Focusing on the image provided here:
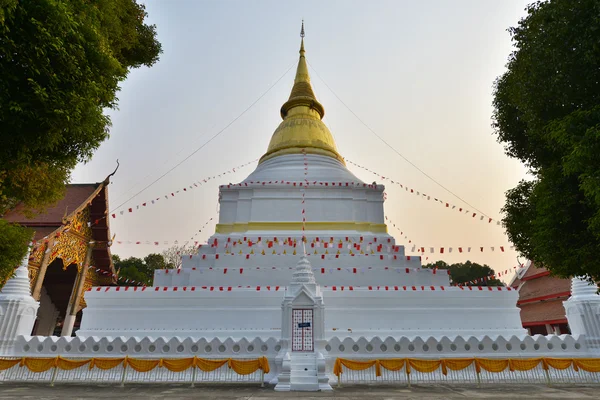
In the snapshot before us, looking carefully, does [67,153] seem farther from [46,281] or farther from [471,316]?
[46,281]

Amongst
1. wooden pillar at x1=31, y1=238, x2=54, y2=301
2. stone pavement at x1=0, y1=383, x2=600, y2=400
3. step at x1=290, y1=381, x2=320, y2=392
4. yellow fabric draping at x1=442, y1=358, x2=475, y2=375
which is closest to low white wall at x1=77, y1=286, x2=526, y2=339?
yellow fabric draping at x1=442, y1=358, x2=475, y2=375

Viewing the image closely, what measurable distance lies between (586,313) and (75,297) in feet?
66.3

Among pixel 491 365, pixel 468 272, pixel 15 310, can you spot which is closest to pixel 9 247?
pixel 15 310

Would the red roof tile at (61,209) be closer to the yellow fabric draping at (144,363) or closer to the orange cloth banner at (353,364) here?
the yellow fabric draping at (144,363)

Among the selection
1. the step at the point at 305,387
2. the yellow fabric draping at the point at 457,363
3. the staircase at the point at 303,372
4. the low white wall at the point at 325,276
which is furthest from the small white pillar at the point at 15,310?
the yellow fabric draping at the point at 457,363

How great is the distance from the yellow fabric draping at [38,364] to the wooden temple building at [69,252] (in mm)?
7198

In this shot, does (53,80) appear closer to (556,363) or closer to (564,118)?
(564,118)

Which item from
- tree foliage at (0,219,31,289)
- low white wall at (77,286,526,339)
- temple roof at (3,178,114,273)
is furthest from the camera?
temple roof at (3,178,114,273)

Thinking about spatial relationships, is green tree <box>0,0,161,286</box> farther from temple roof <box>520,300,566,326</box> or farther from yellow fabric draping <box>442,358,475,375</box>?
temple roof <box>520,300,566,326</box>

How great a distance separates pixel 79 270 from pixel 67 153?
584 inches

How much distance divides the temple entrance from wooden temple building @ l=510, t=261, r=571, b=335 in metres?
24.8

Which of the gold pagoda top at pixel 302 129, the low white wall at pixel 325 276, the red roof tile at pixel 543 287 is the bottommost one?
the low white wall at pixel 325 276

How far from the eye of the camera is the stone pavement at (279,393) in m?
6.16

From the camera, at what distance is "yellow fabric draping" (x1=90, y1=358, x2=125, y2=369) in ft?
27.0
